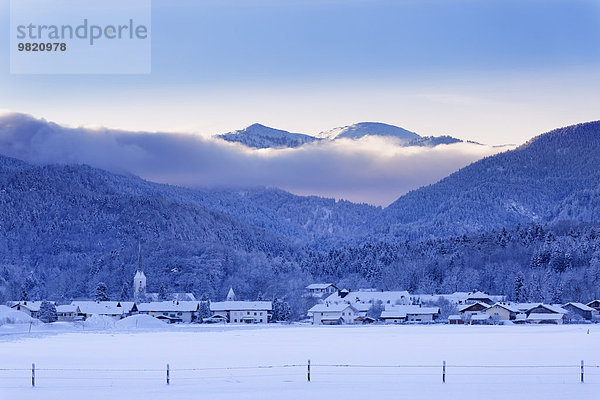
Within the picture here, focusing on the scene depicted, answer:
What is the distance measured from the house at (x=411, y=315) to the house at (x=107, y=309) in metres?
38.2

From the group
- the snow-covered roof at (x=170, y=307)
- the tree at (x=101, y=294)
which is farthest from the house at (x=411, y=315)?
the tree at (x=101, y=294)

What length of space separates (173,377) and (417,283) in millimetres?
136378

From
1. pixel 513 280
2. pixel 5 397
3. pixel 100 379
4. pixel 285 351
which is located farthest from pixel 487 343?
pixel 513 280

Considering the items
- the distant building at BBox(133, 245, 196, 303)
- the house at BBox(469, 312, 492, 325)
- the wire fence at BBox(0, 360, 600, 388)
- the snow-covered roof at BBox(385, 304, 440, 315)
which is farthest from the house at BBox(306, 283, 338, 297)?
the wire fence at BBox(0, 360, 600, 388)

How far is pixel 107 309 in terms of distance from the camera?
134500mm

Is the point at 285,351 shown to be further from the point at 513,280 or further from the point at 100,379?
the point at 513,280

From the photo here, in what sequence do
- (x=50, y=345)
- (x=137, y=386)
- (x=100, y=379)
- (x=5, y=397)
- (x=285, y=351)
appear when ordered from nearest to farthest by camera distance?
(x=5, y=397) → (x=137, y=386) → (x=100, y=379) → (x=285, y=351) → (x=50, y=345)

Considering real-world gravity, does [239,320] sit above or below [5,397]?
below

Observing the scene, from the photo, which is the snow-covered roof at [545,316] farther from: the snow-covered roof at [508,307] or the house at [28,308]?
the house at [28,308]

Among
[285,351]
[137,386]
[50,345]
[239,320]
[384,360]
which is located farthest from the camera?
[239,320]

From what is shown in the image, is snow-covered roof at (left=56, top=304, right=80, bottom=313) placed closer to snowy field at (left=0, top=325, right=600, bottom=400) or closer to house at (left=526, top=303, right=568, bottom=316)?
house at (left=526, top=303, right=568, bottom=316)

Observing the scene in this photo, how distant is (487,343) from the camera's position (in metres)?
59.0

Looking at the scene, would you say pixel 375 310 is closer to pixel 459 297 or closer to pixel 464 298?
pixel 464 298

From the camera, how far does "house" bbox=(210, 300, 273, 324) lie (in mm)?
129250
